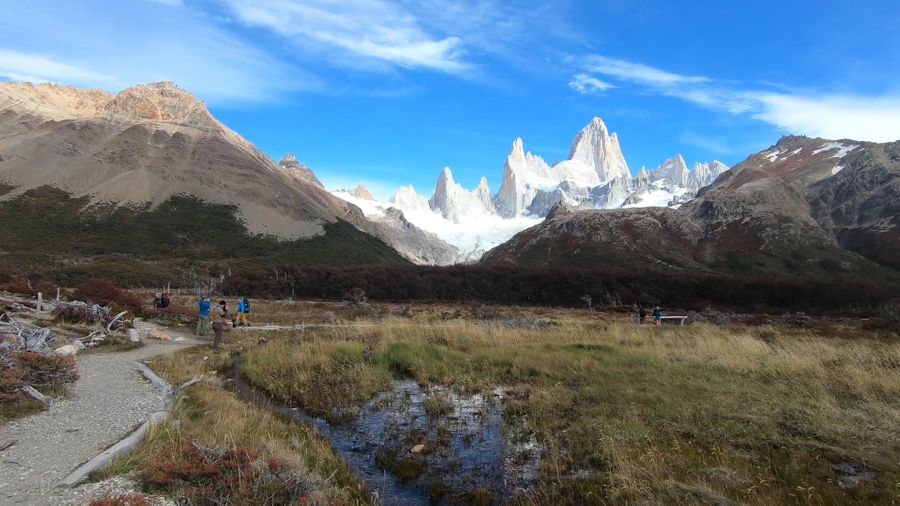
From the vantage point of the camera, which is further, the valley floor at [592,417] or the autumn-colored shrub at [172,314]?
the autumn-colored shrub at [172,314]

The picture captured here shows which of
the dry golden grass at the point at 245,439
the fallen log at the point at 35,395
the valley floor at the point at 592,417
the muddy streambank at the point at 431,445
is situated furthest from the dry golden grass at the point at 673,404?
the fallen log at the point at 35,395

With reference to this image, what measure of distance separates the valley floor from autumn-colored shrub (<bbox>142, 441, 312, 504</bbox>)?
155mm

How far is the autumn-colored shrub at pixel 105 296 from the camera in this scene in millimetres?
32281

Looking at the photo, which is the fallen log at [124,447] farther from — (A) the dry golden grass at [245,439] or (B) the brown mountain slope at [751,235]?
(B) the brown mountain slope at [751,235]

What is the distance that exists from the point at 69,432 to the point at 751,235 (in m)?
196

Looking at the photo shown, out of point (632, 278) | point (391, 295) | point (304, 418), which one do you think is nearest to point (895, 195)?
point (632, 278)

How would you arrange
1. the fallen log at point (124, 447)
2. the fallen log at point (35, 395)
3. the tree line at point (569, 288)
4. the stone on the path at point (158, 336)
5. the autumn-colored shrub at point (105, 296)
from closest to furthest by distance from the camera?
the fallen log at point (124, 447), the fallen log at point (35, 395), the stone on the path at point (158, 336), the autumn-colored shrub at point (105, 296), the tree line at point (569, 288)

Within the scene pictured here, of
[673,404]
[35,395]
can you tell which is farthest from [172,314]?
[673,404]

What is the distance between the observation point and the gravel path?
6719 millimetres

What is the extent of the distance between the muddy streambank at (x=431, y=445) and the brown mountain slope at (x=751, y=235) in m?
144

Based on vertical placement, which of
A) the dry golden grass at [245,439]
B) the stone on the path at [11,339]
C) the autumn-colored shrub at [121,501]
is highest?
the stone on the path at [11,339]

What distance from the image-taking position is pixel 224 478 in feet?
23.6

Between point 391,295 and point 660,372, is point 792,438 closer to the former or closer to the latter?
point 660,372

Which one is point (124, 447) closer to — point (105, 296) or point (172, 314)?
point (105, 296)
